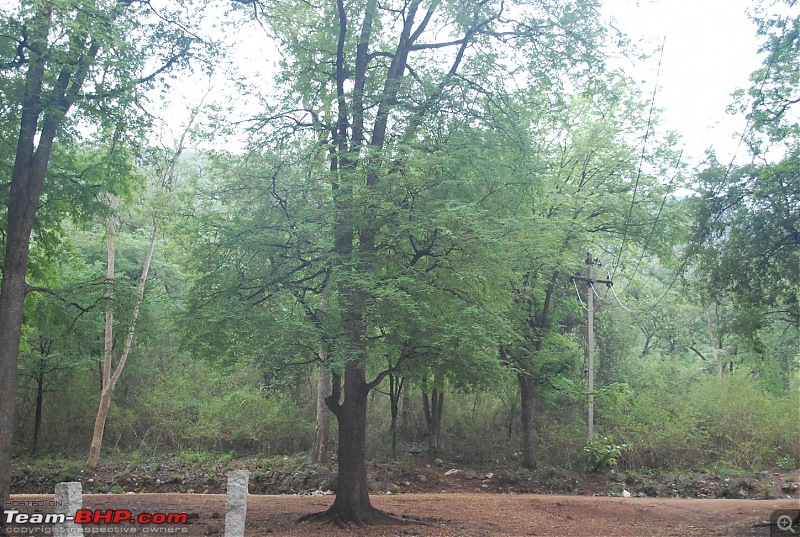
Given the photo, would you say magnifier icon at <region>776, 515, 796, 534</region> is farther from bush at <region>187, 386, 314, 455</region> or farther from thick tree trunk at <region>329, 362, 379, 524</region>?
bush at <region>187, 386, 314, 455</region>

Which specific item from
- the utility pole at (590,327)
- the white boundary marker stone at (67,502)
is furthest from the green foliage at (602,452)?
the white boundary marker stone at (67,502)

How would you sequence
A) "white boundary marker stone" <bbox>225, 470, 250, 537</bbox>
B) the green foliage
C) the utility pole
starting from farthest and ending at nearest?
the utility pole
the green foliage
"white boundary marker stone" <bbox>225, 470, 250, 537</bbox>

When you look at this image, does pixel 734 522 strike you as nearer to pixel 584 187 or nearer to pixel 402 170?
pixel 402 170

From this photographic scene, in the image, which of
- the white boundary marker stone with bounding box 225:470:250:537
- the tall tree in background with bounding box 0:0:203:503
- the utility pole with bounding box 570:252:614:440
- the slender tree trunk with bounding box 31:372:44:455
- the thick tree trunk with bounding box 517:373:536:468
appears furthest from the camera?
the slender tree trunk with bounding box 31:372:44:455

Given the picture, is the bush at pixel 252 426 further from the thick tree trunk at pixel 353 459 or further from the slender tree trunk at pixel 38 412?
the thick tree trunk at pixel 353 459

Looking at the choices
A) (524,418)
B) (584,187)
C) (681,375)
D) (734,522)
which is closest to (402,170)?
(734,522)

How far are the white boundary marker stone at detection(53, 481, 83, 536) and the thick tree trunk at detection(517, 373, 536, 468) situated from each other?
464 inches

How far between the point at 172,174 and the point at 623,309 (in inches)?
598

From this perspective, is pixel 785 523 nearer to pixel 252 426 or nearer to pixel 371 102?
pixel 371 102

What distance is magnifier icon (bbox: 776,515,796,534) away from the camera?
805 centimetres

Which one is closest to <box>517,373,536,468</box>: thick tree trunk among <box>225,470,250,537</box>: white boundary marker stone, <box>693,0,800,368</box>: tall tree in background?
<box>693,0,800,368</box>: tall tree in background

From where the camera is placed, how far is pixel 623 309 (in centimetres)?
2066

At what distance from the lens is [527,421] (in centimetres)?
1603

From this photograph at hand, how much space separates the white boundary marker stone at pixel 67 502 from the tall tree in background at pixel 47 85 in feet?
8.66
